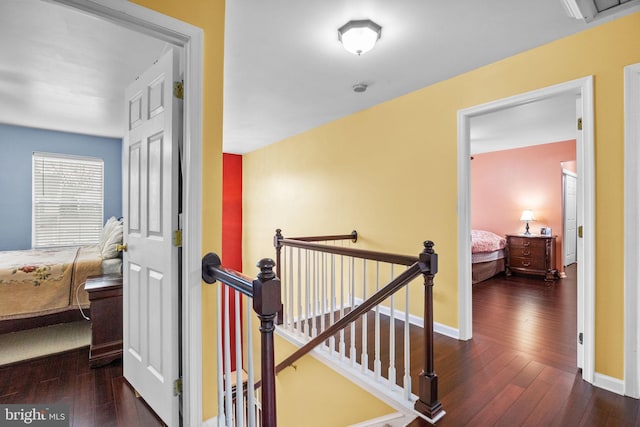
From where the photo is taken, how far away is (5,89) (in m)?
3.07

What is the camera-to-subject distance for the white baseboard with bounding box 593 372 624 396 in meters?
1.92

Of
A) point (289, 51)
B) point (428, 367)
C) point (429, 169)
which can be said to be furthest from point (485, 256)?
point (289, 51)

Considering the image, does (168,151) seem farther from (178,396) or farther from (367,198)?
(367,198)

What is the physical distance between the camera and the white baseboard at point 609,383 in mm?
1920

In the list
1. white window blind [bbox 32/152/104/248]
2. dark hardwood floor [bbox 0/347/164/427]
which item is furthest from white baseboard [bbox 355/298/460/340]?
white window blind [bbox 32/152/104/248]

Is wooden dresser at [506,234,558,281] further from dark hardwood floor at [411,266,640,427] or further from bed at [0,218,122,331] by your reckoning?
bed at [0,218,122,331]

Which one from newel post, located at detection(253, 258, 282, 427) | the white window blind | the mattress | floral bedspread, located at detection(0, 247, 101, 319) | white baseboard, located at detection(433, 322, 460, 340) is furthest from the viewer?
the mattress

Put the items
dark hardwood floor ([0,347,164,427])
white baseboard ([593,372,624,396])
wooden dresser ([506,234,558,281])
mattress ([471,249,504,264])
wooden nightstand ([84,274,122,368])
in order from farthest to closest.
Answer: wooden dresser ([506,234,558,281]), mattress ([471,249,504,264]), wooden nightstand ([84,274,122,368]), white baseboard ([593,372,624,396]), dark hardwood floor ([0,347,164,427])

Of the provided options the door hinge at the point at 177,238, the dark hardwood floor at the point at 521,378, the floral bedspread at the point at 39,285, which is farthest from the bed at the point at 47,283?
the dark hardwood floor at the point at 521,378

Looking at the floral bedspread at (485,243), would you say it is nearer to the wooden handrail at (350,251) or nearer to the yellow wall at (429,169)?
the yellow wall at (429,169)

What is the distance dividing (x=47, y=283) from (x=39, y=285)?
5 centimetres

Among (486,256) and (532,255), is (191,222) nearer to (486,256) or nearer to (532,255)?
(486,256)

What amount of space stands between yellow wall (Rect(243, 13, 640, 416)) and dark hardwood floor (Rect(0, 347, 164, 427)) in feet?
4.57

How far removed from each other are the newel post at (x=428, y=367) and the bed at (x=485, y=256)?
3231 millimetres
